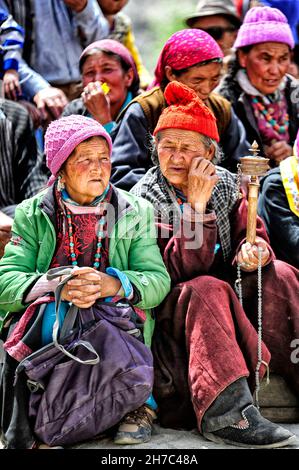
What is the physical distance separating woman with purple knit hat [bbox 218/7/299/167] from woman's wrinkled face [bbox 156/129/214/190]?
1.40 meters

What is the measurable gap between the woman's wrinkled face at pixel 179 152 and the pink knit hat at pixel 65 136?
0.39 m

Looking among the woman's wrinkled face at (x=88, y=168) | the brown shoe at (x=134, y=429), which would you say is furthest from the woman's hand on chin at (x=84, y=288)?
the brown shoe at (x=134, y=429)

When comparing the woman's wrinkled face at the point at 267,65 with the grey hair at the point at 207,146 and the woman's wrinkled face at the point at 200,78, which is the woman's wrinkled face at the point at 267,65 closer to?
the woman's wrinkled face at the point at 200,78

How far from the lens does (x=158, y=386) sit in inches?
157

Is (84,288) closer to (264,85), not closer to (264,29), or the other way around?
(264,85)

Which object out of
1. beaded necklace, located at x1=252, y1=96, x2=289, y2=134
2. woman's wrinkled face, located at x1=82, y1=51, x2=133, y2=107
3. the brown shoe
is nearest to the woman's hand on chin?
the brown shoe

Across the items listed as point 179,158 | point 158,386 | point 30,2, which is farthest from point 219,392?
point 30,2

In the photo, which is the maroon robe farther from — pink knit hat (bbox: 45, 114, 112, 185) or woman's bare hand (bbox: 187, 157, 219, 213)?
pink knit hat (bbox: 45, 114, 112, 185)

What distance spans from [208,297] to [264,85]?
7.30 ft

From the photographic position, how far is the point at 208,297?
3.86 meters

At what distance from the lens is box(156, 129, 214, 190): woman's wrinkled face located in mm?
4172

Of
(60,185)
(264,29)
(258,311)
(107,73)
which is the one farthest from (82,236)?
(264,29)

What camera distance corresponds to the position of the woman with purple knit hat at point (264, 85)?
5543mm

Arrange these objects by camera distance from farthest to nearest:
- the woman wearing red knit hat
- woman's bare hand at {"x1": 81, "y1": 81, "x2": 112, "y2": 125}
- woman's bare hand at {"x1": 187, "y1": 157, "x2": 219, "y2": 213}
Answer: woman's bare hand at {"x1": 81, "y1": 81, "x2": 112, "y2": 125} → woman's bare hand at {"x1": 187, "y1": 157, "x2": 219, "y2": 213} → the woman wearing red knit hat
